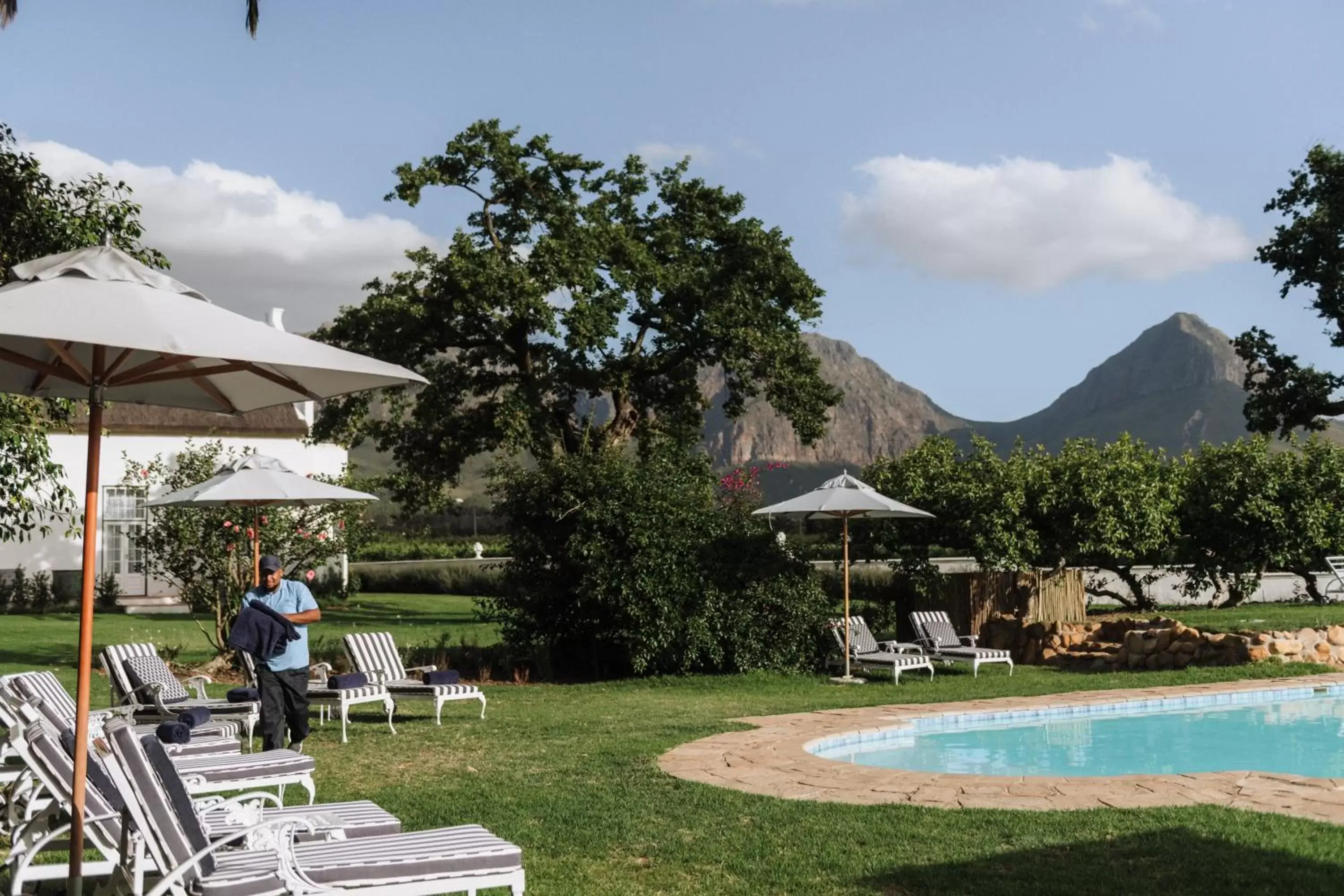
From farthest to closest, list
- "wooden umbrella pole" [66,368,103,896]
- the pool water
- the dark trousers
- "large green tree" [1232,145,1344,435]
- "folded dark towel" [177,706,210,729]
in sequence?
"large green tree" [1232,145,1344,435] → the pool water → the dark trousers → "folded dark towel" [177,706,210,729] → "wooden umbrella pole" [66,368,103,896]

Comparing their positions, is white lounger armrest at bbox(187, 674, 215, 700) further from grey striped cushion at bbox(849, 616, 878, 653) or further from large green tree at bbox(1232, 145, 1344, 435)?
large green tree at bbox(1232, 145, 1344, 435)

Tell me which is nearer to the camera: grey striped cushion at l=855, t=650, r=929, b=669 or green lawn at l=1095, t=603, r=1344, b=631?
grey striped cushion at l=855, t=650, r=929, b=669

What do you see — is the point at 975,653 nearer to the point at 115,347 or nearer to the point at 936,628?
the point at 936,628

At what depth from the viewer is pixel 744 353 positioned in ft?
86.5

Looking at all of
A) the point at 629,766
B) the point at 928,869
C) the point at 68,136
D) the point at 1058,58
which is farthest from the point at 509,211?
the point at 928,869

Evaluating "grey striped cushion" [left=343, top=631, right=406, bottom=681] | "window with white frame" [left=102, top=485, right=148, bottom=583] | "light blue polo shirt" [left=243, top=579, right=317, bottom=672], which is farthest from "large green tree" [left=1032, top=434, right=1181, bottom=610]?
"window with white frame" [left=102, top=485, right=148, bottom=583]

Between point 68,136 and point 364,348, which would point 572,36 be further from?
point 364,348

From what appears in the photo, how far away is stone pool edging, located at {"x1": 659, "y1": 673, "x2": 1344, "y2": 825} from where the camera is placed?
24.7 feet

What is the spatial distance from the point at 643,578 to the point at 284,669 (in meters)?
6.94

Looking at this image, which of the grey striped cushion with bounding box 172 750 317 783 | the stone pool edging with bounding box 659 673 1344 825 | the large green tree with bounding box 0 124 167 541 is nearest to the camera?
the grey striped cushion with bounding box 172 750 317 783

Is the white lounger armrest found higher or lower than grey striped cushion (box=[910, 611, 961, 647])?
lower

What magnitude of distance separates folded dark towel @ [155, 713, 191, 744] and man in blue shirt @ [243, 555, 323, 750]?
4684 mm

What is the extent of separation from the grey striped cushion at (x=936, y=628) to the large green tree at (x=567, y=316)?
8773 millimetres

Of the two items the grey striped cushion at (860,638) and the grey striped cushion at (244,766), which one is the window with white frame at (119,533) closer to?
the grey striped cushion at (860,638)
